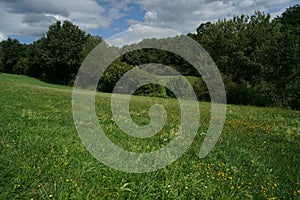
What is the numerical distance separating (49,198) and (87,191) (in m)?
0.58

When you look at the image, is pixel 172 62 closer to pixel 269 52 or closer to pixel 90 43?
pixel 269 52

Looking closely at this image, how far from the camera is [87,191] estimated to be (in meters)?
4.24

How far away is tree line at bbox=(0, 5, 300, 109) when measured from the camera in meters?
33.8

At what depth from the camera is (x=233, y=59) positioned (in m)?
45.7

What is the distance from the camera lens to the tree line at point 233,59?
33812mm

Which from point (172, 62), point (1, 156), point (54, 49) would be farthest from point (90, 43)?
point (1, 156)

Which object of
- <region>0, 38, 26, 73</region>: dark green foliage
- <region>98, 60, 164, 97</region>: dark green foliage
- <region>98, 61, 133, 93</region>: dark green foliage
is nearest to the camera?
<region>98, 60, 164, 97</region>: dark green foliage

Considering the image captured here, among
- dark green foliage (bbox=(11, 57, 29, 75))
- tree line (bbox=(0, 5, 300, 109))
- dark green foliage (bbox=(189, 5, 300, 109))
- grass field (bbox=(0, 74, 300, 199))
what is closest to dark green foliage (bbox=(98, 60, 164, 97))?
tree line (bbox=(0, 5, 300, 109))

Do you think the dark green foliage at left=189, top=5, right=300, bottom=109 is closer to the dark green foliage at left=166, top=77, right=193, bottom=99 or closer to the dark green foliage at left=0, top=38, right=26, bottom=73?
the dark green foliage at left=166, top=77, right=193, bottom=99

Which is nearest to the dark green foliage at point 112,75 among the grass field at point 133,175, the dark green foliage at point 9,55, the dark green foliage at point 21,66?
the dark green foliage at point 21,66

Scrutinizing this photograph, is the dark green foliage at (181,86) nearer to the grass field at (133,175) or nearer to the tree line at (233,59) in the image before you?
the tree line at (233,59)

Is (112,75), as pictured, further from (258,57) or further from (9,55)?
(9,55)

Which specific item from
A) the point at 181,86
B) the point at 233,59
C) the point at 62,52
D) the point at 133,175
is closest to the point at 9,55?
the point at 62,52

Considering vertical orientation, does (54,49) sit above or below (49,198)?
above
